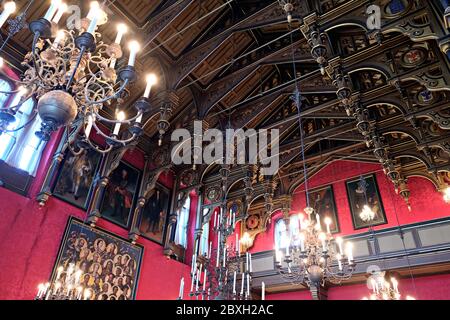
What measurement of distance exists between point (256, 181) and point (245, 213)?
51.8 inches

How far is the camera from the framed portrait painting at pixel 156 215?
907 centimetres

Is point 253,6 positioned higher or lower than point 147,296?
higher

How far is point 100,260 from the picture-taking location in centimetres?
745

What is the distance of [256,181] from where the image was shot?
11.1 m

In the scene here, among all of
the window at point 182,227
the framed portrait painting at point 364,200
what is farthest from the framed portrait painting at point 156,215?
the framed portrait painting at point 364,200

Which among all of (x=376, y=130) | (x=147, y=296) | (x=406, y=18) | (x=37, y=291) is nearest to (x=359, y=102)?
(x=376, y=130)

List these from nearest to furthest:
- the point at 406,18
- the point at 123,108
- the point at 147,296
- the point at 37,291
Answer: the point at 406,18
the point at 37,291
the point at 147,296
the point at 123,108

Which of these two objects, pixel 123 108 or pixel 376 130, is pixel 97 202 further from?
pixel 376 130

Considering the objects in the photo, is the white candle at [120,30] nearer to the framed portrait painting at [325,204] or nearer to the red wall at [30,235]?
the red wall at [30,235]

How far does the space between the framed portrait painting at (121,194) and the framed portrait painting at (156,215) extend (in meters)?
0.55

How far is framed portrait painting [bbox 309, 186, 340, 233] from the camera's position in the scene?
1046 centimetres

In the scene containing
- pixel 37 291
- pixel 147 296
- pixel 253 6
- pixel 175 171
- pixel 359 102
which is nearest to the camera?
pixel 37 291

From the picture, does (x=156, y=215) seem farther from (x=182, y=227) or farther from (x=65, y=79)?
(x=65, y=79)

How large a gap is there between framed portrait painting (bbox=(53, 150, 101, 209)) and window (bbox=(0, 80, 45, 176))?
60 centimetres
